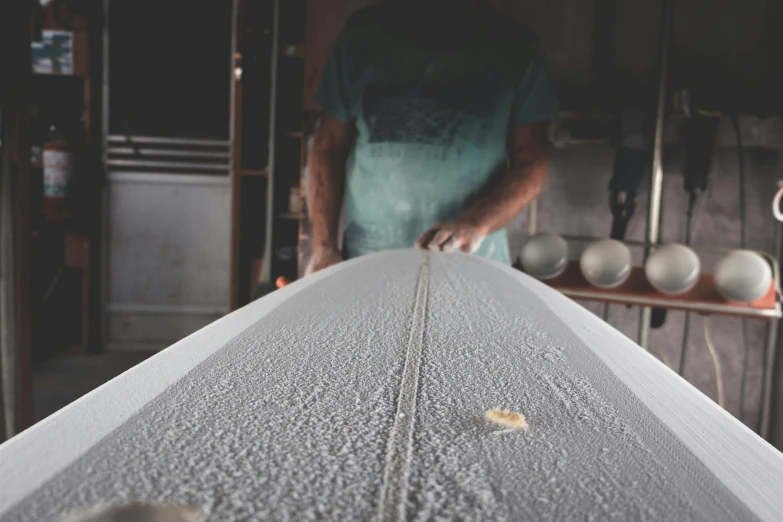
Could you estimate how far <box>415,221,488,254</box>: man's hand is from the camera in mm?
1366

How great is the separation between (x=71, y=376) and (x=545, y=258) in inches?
104

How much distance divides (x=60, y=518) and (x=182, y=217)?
3.53m

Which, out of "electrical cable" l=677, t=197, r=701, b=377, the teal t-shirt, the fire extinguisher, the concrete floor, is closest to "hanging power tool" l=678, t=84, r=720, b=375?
"electrical cable" l=677, t=197, r=701, b=377

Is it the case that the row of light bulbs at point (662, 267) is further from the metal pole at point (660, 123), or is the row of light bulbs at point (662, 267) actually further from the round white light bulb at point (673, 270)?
the metal pole at point (660, 123)

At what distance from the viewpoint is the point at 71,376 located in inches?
122

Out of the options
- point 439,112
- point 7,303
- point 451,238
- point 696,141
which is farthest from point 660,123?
point 7,303

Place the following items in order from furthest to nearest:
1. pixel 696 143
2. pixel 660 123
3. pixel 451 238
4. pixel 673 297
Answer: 1. pixel 696 143
2. pixel 660 123
3. pixel 673 297
4. pixel 451 238

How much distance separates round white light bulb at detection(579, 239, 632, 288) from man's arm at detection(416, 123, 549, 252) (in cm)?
29

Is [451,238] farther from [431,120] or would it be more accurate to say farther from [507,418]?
[507,418]

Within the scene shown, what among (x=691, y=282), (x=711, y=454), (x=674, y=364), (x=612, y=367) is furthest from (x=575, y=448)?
(x=674, y=364)

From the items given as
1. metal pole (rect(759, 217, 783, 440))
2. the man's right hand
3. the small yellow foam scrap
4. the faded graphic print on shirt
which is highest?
the faded graphic print on shirt

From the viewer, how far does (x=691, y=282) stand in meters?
1.82

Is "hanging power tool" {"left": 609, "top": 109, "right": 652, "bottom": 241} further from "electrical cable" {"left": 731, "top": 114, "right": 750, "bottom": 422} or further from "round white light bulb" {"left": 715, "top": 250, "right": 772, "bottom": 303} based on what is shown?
"round white light bulb" {"left": 715, "top": 250, "right": 772, "bottom": 303}

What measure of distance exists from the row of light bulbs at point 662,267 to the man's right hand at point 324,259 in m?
0.64
